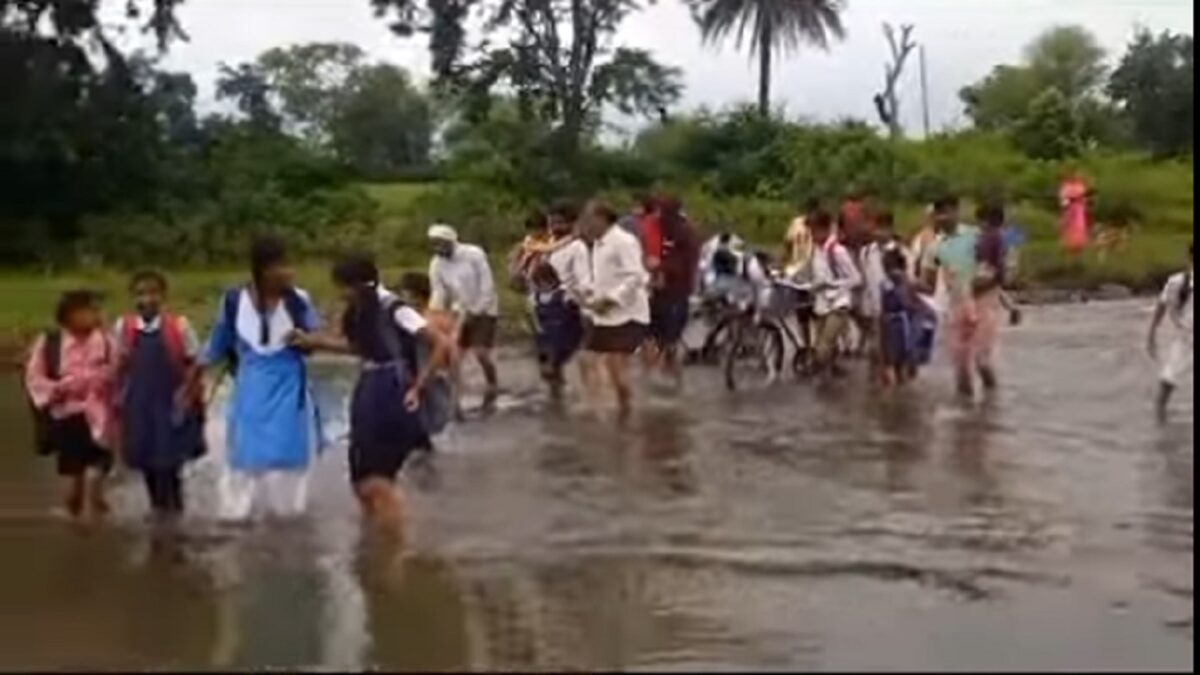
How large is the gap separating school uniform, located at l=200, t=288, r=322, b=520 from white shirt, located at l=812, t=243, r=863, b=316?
28.1 feet

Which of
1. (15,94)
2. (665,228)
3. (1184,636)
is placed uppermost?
(15,94)

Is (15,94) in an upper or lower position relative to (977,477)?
upper

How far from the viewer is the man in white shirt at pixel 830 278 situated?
19.6 metres

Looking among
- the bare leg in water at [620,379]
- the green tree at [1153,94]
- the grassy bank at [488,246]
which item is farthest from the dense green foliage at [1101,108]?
the bare leg in water at [620,379]

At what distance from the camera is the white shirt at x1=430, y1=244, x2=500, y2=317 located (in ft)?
56.2

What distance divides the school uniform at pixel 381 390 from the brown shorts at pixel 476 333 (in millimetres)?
5862

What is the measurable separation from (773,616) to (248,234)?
1287 inches

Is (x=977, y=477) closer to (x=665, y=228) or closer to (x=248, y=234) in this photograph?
(x=665, y=228)

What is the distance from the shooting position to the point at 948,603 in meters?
9.66

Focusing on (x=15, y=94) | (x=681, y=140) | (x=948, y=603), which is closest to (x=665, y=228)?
(x=948, y=603)

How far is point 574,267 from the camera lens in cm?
1758

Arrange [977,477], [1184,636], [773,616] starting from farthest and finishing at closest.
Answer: [977,477], [773,616], [1184,636]

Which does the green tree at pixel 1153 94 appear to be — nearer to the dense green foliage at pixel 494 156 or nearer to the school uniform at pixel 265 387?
the dense green foliage at pixel 494 156

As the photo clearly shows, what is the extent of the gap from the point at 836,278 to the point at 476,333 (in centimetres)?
348
